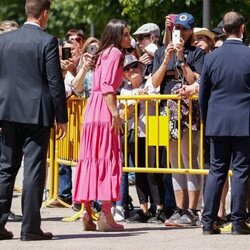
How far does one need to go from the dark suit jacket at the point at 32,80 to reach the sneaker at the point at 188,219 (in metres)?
2.18

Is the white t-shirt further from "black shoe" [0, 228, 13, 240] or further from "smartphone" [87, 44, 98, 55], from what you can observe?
"black shoe" [0, 228, 13, 240]

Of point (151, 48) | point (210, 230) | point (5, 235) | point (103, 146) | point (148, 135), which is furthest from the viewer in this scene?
point (151, 48)

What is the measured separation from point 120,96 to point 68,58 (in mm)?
1867

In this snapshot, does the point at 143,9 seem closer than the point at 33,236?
No

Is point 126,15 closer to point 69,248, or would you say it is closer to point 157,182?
point 157,182

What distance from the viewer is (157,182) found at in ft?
44.3

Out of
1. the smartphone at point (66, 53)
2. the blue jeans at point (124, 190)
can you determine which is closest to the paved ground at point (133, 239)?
the blue jeans at point (124, 190)

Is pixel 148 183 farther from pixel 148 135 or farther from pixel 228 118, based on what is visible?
pixel 228 118

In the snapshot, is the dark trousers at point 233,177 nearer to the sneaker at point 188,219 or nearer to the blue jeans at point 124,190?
the sneaker at point 188,219

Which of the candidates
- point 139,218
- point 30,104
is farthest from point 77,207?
point 30,104

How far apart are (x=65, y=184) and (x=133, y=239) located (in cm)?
438

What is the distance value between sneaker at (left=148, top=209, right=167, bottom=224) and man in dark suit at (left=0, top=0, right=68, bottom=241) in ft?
7.21

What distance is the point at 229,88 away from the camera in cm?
1162

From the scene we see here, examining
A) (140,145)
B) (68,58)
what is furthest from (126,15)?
(140,145)
